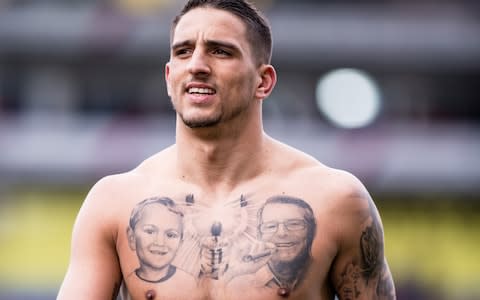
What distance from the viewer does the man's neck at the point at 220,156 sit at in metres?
6.62

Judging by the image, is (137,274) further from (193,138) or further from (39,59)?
(39,59)

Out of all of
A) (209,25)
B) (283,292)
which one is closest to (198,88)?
(209,25)

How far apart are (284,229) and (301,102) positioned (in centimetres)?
2876

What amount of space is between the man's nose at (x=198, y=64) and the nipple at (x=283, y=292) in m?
1.19

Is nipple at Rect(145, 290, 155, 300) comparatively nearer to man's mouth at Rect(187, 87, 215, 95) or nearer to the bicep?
the bicep

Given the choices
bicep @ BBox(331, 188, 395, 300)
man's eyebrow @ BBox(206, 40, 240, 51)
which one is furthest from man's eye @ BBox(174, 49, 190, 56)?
bicep @ BBox(331, 188, 395, 300)

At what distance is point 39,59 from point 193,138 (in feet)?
97.7

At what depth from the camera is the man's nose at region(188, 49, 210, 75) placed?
629 centimetres

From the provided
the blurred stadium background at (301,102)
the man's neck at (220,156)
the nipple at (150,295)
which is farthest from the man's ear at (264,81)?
the blurred stadium background at (301,102)

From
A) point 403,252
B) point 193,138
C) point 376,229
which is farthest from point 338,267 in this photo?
point 403,252

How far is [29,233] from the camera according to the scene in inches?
1199

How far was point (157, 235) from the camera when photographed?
6.50m

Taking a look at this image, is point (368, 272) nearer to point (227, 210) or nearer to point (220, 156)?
point (227, 210)

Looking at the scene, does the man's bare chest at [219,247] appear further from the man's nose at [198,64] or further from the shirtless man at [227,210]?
the man's nose at [198,64]
